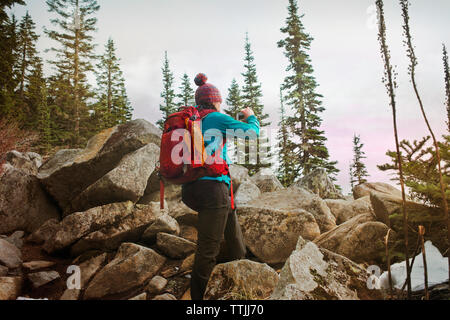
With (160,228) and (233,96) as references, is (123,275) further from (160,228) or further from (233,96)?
(233,96)

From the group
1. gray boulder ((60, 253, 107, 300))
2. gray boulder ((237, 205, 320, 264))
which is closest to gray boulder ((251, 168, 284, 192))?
A: gray boulder ((237, 205, 320, 264))

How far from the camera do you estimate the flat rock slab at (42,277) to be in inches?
197

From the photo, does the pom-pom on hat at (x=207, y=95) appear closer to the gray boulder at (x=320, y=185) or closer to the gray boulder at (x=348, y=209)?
the gray boulder at (x=348, y=209)

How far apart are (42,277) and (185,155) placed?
5.04 m

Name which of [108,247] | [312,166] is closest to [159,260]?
[108,247]

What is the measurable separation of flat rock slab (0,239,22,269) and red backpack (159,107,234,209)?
5421 millimetres

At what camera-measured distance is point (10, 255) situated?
18.3 ft

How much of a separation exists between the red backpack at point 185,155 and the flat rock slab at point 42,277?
14.9 feet

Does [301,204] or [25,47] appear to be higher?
[25,47]

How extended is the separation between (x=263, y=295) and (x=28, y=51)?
45.0 meters

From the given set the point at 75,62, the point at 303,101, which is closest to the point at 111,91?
the point at 75,62
